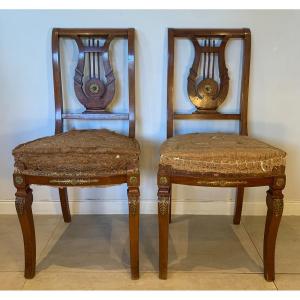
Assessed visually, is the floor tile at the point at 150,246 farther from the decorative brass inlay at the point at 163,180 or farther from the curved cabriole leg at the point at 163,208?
the decorative brass inlay at the point at 163,180

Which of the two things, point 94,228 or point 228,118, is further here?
point 94,228

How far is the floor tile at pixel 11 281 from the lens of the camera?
1185 mm

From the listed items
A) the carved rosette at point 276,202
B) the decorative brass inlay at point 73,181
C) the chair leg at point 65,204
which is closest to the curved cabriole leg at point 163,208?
the decorative brass inlay at point 73,181

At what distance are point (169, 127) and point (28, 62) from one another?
2.35 feet

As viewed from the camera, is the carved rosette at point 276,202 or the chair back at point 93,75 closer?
the carved rosette at point 276,202

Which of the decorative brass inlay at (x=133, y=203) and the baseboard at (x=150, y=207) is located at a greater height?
the decorative brass inlay at (x=133, y=203)

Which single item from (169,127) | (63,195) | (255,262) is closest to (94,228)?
(63,195)

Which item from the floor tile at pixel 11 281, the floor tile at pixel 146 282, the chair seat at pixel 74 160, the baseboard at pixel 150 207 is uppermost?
the chair seat at pixel 74 160

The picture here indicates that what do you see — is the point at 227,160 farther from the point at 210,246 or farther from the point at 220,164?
the point at 210,246

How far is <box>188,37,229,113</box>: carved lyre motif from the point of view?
4.89 feet

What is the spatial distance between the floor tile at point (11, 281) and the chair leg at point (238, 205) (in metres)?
0.99
